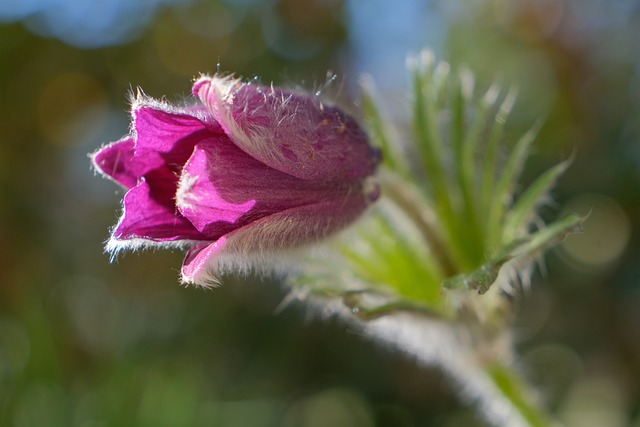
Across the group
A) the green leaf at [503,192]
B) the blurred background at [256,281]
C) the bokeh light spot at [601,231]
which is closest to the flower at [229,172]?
the green leaf at [503,192]

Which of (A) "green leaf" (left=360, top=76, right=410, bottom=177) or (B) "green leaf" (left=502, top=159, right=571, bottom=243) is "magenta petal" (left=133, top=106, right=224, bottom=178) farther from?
(B) "green leaf" (left=502, top=159, right=571, bottom=243)

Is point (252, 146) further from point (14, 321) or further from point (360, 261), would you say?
point (14, 321)

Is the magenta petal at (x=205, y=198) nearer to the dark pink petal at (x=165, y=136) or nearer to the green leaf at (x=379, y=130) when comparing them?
the dark pink petal at (x=165, y=136)

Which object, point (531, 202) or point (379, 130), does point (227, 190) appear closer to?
point (379, 130)

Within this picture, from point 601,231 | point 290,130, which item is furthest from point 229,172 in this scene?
point 601,231

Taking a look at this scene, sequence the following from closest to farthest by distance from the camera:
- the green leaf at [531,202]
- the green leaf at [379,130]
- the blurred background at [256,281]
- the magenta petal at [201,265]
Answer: the magenta petal at [201,265]
the green leaf at [531,202]
the green leaf at [379,130]
the blurred background at [256,281]

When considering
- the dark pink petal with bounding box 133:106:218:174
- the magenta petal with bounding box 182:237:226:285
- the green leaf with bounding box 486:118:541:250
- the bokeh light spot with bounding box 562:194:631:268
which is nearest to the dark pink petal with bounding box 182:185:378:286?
the magenta petal with bounding box 182:237:226:285

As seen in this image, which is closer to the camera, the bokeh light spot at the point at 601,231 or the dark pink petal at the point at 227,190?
the dark pink petal at the point at 227,190
